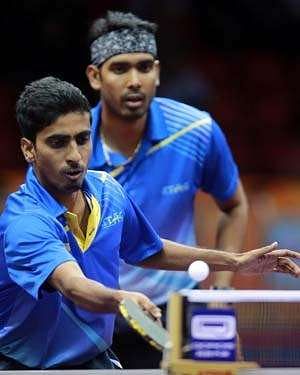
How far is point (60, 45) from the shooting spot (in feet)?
41.7

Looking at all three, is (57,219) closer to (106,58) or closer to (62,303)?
(62,303)

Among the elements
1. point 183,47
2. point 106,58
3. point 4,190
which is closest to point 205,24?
point 183,47

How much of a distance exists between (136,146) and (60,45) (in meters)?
5.51

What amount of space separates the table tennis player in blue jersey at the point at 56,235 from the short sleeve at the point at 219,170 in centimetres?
223

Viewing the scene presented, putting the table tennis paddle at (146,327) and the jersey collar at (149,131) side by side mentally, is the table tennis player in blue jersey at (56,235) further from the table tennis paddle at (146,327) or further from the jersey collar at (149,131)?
the jersey collar at (149,131)

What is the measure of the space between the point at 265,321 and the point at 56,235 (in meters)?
0.83

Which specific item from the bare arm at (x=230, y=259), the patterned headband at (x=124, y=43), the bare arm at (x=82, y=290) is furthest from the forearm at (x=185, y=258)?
the patterned headband at (x=124, y=43)

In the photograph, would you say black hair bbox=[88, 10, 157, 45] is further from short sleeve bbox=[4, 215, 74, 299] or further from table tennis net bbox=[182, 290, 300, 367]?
short sleeve bbox=[4, 215, 74, 299]

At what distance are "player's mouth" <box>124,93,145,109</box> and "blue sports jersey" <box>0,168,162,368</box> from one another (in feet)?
6.62

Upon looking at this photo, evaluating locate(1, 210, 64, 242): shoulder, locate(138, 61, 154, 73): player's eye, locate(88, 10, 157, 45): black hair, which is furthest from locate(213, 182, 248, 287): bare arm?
locate(1, 210, 64, 242): shoulder

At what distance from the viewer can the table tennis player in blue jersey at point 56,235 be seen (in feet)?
15.7

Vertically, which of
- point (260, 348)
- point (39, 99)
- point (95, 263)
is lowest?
point (260, 348)

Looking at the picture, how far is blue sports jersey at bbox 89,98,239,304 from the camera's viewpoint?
7.30 meters

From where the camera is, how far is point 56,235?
4.77 metres
